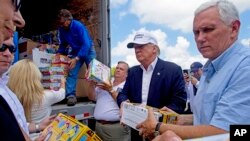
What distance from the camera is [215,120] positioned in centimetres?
149

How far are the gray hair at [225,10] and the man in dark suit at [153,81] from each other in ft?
4.36

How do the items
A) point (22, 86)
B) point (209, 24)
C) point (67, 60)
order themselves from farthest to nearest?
point (67, 60)
point (22, 86)
point (209, 24)

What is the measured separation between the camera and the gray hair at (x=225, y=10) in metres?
1.69

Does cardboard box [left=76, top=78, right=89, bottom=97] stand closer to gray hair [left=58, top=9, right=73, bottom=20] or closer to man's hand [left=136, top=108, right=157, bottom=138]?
gray hair [left=58, top=9, right=73, bottom=20]

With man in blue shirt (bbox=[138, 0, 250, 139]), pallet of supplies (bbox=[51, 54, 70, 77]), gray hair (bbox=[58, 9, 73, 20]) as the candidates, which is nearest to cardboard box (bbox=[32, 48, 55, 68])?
pallet of supplies (bbox=[51, 54, 70, 77])

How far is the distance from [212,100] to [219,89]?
0.07 metres

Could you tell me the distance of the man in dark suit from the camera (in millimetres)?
2979

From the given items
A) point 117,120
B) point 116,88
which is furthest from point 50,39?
point 117,120

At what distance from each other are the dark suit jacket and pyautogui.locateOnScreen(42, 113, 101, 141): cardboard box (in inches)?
44.7

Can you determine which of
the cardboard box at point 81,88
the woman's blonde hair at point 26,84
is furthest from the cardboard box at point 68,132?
the cardboard box at point 81,88

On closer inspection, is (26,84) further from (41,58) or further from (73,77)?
(73,77)

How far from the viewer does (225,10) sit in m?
1.69

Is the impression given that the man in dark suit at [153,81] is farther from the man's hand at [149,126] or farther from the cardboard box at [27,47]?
the cardboard box at [27,47]

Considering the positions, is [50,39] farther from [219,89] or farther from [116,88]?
[219,89]
